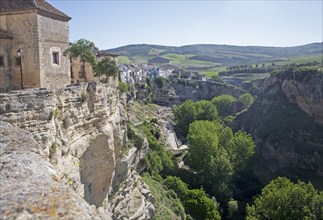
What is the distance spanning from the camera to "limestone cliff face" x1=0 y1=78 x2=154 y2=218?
13609 mm

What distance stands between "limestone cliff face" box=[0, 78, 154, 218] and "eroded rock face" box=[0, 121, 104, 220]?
4.67ft

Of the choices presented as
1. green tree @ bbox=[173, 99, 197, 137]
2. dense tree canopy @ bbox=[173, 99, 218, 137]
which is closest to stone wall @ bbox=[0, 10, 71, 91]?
green tree @ bbox=[173, 99, 197, 137]

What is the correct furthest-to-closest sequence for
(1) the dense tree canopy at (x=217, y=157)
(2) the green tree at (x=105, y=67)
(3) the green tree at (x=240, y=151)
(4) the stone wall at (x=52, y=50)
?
1. (3) the green tree at (x=240, y=151)
2. (1) the dense tree canopy at (x=217, y=157)
3. (2) the green tree at (x=105, y=67)
4. (4) the stone wall at (x=52, y=50)

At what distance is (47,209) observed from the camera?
6.30m

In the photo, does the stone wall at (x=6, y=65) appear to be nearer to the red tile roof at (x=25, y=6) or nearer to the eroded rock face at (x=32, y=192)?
the red tile roof at (x=25, y=6)

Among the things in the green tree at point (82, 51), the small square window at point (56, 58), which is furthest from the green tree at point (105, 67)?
the small square window at point (56, 58)

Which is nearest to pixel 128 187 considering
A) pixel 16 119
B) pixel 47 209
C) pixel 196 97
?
pixel 16 119

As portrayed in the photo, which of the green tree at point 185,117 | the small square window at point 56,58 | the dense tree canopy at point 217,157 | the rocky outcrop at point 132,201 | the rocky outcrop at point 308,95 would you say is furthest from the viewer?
the green tree at point 185,117

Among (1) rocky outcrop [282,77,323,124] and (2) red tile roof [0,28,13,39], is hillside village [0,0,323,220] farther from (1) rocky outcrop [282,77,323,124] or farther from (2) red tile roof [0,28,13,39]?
(1) rocky outcrop [282,77,323,124]

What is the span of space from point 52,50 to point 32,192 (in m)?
19.6

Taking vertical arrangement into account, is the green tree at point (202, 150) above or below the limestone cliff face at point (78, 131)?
below

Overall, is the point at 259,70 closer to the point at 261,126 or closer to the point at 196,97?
the point at 196,97

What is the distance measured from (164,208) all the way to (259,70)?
5471 inches

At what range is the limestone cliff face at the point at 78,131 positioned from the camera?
44.7 ft
